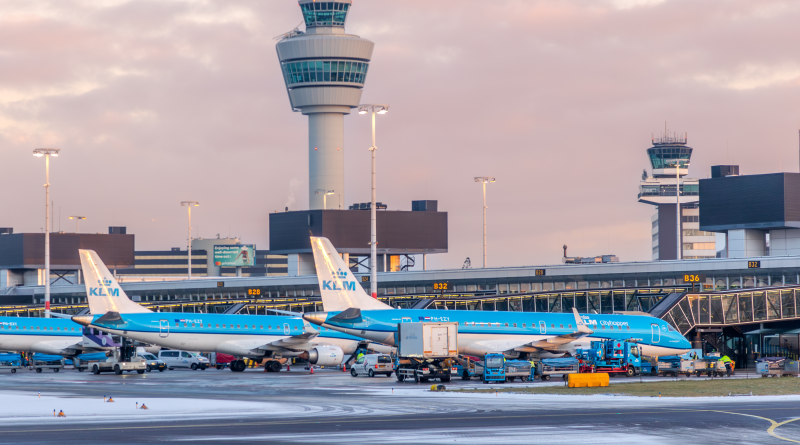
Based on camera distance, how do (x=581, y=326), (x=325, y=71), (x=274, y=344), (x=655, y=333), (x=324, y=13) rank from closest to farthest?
(x=581, y=326) → (x=655, y=333) → (x=274, y=344) → (x=325, y=71) → (x=324, y=13)

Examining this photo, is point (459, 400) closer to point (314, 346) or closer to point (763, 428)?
point (763, 428)

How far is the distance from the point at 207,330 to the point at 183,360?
13.7 m

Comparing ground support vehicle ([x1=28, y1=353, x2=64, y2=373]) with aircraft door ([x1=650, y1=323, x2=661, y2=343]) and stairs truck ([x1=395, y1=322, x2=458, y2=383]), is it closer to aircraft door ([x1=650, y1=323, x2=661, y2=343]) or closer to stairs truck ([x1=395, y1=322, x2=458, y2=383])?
stairs truck ([x1=395, y1=322, x2=458, y2=383])

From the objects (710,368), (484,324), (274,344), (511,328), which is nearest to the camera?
(710,368)

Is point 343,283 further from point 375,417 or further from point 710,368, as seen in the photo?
point 375,417

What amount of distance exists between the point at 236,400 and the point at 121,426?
33.6ft

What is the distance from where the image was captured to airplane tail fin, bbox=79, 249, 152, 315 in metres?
66.3

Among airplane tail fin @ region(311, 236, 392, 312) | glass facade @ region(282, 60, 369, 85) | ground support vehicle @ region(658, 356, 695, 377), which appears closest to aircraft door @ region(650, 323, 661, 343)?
ground support vehicle @ region(658, 356, 695, 377)

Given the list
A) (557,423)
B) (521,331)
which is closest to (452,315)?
(521,331)

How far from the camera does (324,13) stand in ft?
633

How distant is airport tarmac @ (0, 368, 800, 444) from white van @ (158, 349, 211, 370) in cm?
3003

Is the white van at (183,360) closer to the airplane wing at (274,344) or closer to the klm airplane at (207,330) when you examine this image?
the klm airplane at (207,330)

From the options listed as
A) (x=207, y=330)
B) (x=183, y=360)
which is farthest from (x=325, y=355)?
(x=183, y=360)

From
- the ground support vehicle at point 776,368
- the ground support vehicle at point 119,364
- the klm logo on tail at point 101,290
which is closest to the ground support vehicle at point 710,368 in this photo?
the ground support vehicle at point 776,368
